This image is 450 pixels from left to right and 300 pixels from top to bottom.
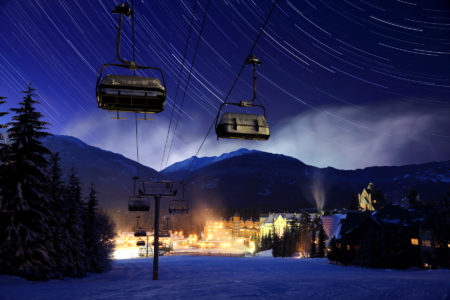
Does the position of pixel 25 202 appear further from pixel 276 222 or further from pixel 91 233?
pixel 276 222

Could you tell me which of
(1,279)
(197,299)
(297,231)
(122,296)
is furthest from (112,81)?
(297,231)

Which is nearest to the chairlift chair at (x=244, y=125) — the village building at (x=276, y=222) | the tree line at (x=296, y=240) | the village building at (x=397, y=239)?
the village building at (x=397, y=239)

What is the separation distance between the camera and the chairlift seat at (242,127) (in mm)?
9984

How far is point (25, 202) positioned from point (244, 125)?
1971 centimetres

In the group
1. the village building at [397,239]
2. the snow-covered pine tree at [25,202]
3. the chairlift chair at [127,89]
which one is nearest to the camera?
the chairlift chair at [127,89]

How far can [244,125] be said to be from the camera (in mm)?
10062

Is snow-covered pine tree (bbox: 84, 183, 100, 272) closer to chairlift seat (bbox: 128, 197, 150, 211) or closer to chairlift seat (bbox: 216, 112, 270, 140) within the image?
chairlift seat (bbox: 128, 197, 150, 211)

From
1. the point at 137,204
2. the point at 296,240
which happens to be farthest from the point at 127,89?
the point at 296,240

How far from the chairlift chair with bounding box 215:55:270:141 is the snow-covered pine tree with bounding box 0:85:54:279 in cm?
1888

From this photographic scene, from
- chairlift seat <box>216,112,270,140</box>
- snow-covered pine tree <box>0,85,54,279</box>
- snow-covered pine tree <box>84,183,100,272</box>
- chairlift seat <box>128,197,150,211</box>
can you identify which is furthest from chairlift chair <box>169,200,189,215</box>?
chairlift seat <box>216,112,270,140</box>

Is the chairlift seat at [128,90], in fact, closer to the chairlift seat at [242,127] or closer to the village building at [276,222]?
the chairlift seat at [242,127]

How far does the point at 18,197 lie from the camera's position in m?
22.4

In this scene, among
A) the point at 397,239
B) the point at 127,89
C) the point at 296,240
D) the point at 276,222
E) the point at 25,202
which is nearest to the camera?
the point at 127,89

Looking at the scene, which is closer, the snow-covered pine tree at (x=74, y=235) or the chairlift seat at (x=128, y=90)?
the chairlift seat at (x=128, y=90)
